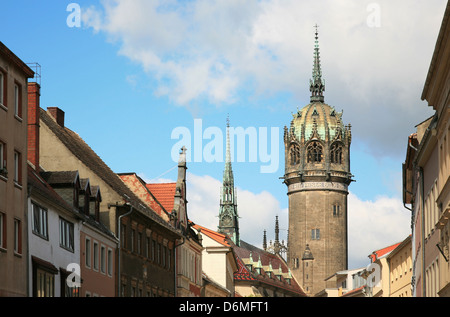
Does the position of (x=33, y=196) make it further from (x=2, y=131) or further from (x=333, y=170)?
(x=333, y=170)

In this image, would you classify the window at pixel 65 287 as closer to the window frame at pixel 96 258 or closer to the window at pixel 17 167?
the window frame at pixel 96 258

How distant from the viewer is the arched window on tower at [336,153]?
590 ft

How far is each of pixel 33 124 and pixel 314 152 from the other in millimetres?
138742

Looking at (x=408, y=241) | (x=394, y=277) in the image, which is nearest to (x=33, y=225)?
(x=408, y=241)

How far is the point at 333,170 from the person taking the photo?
177750 millimetres

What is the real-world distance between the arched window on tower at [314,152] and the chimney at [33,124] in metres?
136

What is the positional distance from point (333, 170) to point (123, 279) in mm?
130528

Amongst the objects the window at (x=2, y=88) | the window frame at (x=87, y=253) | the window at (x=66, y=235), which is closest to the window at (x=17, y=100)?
the window at (x=2, y=88)

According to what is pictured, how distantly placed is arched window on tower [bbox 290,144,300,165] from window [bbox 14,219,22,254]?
145453mm

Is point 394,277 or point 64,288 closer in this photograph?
point 64,288

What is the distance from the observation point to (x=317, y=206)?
576 ft

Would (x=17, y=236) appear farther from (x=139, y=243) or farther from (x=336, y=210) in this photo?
(x=336, y=210)

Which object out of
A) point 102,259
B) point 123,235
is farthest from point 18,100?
point 123,235

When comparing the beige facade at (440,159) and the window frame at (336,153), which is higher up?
the window frame at (336,153)
